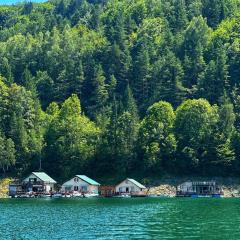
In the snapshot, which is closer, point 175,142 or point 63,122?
point 175,142

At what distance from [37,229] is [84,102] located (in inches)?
5270

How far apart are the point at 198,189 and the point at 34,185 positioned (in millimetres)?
39194

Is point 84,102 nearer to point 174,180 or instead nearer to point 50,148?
point 50,148

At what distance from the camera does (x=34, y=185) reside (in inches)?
5354

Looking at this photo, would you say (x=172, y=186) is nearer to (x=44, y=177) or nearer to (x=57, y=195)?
(x=57, y=195)

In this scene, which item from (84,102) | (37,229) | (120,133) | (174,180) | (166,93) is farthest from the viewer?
(84,102)

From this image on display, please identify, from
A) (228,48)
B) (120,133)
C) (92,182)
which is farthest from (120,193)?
(228,48)

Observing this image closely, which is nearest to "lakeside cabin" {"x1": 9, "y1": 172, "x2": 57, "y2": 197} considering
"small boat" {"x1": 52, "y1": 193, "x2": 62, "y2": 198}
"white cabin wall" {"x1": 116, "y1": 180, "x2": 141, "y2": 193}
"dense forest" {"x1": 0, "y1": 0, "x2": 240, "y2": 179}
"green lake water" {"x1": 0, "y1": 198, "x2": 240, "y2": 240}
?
"small boat" {"x1": 52, "y1": 193, "x2": 62, "y2": 198}

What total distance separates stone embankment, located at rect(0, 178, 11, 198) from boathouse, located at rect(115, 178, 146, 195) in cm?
2582

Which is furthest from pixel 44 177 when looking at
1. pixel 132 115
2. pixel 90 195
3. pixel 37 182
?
pixel 132 115

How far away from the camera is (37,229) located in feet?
177

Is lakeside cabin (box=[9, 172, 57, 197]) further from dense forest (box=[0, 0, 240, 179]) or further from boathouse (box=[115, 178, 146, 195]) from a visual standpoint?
boathouse (box=[115, 178, 146, 195])

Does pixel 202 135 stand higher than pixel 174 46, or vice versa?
pixel 174 46

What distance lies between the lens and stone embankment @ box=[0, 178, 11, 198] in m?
130
